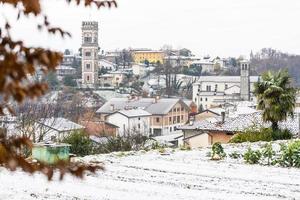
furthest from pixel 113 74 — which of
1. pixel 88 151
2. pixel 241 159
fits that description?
pixel 241 159

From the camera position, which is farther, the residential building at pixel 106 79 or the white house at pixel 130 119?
the residential building at pixel 106 79

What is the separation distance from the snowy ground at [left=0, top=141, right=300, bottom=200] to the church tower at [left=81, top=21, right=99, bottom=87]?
84815 millimetres

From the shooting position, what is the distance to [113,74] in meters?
104

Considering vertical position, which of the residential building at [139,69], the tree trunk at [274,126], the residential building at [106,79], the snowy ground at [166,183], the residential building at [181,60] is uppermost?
the residential building at [181,60]

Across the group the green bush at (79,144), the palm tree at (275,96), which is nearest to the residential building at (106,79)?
the green bush at (79,144)

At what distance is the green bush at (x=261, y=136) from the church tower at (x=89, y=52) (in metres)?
78.2

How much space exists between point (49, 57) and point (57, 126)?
33.3 m

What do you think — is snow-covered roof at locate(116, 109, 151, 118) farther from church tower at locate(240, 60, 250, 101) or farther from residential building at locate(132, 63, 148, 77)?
residential building at locate(132, 63, 148, 77)

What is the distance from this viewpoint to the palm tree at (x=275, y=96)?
18.7 metres

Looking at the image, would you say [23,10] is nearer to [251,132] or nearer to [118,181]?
→ [118,181]

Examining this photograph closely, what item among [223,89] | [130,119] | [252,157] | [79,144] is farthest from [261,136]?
[223,89]

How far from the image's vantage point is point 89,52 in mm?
100438

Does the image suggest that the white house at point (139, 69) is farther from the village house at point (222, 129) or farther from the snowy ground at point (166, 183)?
the snowy ground at point (166, 183)

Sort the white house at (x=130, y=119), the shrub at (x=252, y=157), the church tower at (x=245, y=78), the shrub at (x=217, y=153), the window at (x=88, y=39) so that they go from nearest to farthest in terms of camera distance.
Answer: the shrub at (x=252, y=157)
the shrub at (x=217, y=153)
the white house at (x=130, y=119)
the church tower at (x=245, y=78)
the window at (x=88, y=39)
